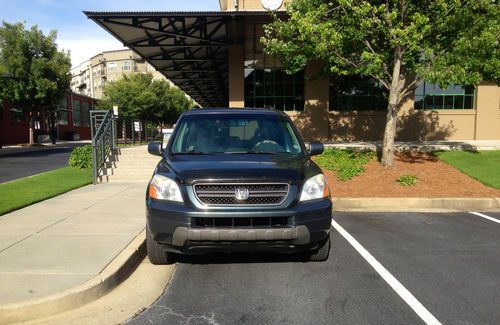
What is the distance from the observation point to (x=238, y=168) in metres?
4.35

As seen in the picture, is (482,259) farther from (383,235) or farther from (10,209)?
(10,209)

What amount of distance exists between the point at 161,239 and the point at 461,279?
10.7ft

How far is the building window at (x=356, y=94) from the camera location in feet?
61.4

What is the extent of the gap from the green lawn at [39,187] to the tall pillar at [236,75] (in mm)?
7655

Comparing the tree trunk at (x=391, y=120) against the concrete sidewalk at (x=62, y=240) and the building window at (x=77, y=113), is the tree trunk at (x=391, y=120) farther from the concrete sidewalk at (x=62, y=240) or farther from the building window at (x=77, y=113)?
the building window at (x=77, y=113)

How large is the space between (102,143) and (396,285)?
10.4 m

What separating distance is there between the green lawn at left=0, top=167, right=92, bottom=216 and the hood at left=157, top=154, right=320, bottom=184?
4735mm

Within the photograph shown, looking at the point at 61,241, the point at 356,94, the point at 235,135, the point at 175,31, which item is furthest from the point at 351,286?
the point at 175,31

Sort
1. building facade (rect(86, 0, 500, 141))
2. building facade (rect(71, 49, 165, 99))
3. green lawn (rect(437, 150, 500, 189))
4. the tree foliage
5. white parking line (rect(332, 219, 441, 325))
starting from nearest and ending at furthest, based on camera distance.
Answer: white parking line (rect(332, 219, 441, 325))
green lawn (rect(437, 150, 500, 189))
building facade (rect(86, 0, 500, 141))
the tree foliage
building facade (rect(71, 49, 165, 99))

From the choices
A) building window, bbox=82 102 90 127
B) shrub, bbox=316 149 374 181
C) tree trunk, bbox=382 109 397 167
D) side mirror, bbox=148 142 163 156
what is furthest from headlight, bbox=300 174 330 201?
building window, bbox=82 102 90 127

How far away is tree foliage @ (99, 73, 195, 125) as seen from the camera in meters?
48.7

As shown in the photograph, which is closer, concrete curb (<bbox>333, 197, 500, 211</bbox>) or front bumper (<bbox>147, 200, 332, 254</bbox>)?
front bumper (<bbox>147, 200, 332, 254</bbox>)

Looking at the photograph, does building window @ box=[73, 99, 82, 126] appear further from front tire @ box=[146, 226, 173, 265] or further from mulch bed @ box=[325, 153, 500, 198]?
Answer: front tire @ box=[146, 226, 173, 265]

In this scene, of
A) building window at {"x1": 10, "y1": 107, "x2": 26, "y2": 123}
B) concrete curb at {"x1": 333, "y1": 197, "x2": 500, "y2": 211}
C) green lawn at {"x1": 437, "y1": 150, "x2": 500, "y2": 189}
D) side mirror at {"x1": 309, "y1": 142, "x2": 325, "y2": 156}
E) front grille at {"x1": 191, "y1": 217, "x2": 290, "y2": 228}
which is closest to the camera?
front grille at {"x1": 191, "y1": 217, "x2": 290, "y2": 228}
